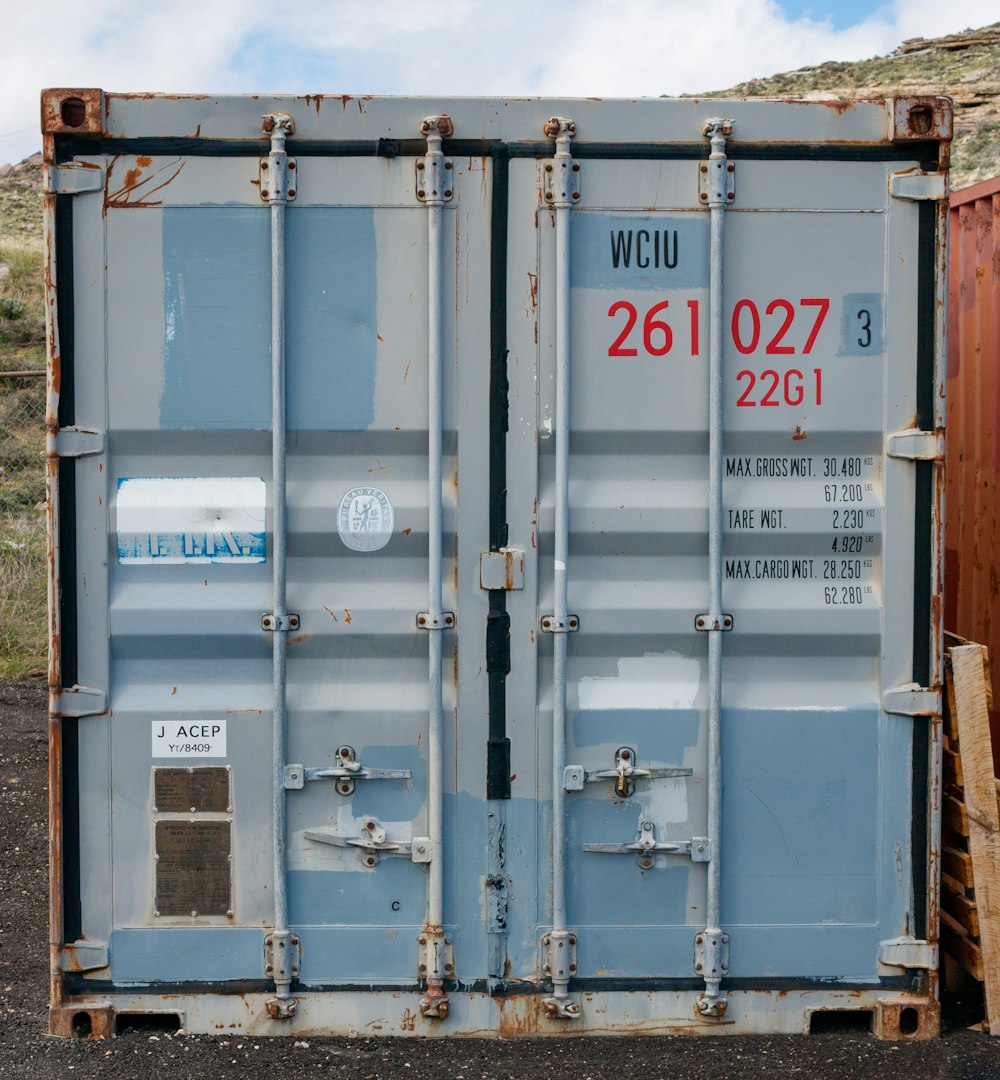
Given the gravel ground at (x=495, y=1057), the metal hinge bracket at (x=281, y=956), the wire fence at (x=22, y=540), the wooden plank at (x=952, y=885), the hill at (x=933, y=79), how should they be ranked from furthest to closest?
the hill at (x=933, y=79) < the wire fence at (x=22, y=540) < the wooden plank at (x=952, y=885) < the metal hinge bracket at (x=281, y=956) < the gravel ground at (x=495, y=1057)

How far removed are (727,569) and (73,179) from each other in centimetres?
237

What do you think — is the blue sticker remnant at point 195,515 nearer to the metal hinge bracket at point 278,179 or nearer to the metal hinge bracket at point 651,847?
the metal hinge bracket at point 278,179

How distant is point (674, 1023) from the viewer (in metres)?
3.76

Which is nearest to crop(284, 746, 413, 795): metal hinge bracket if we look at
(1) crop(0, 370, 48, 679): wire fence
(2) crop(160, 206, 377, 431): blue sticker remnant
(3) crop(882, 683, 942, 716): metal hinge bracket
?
(2) crop(160, 206, 377, 431): blue sticker remnant

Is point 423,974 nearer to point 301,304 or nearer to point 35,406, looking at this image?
point 301,304

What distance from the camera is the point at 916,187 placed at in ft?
12.0

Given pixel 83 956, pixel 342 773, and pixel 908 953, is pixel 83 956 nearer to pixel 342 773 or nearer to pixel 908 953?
pixel 342 773

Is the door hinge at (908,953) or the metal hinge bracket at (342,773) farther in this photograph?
the door hinge at (908,953)

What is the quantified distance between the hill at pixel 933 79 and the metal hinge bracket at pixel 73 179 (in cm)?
2512

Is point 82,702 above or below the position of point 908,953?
above

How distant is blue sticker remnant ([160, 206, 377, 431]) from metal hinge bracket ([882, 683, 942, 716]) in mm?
1883

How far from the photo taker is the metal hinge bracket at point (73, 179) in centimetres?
358

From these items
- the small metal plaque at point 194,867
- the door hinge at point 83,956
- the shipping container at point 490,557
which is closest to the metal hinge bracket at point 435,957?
the shipping container at point 490,557

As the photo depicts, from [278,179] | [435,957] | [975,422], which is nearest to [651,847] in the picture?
[435,957]
